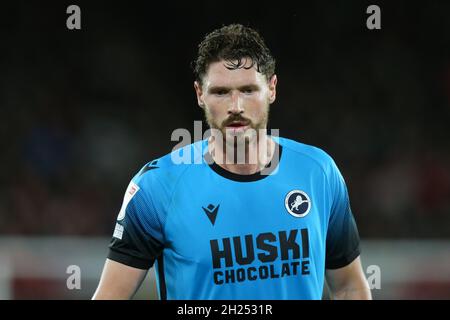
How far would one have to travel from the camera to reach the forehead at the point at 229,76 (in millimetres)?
3320

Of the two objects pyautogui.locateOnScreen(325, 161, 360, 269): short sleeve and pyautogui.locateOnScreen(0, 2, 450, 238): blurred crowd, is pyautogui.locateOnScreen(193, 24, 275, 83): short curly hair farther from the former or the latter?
→ pyautogui.locateOnScreen(0, 2, 450, 238): blurred crowd

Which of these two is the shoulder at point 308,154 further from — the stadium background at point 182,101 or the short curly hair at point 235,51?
the stadium background at point 182,101

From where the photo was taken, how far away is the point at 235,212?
333cm

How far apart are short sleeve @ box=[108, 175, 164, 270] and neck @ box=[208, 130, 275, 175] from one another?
37 cm

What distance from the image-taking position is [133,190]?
3.36 metres

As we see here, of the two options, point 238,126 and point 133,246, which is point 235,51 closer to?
point 238,126

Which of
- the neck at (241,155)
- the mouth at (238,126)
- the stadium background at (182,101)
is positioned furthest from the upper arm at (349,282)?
the stadium background at (182,101)

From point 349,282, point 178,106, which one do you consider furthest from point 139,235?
point 178,106

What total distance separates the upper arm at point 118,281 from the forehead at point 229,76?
883mm

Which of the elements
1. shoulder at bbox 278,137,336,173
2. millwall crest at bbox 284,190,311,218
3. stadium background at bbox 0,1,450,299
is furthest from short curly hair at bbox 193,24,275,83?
stadium background at bbox 0,1,450,299

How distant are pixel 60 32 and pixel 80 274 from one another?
15.8ft

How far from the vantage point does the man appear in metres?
3.24
